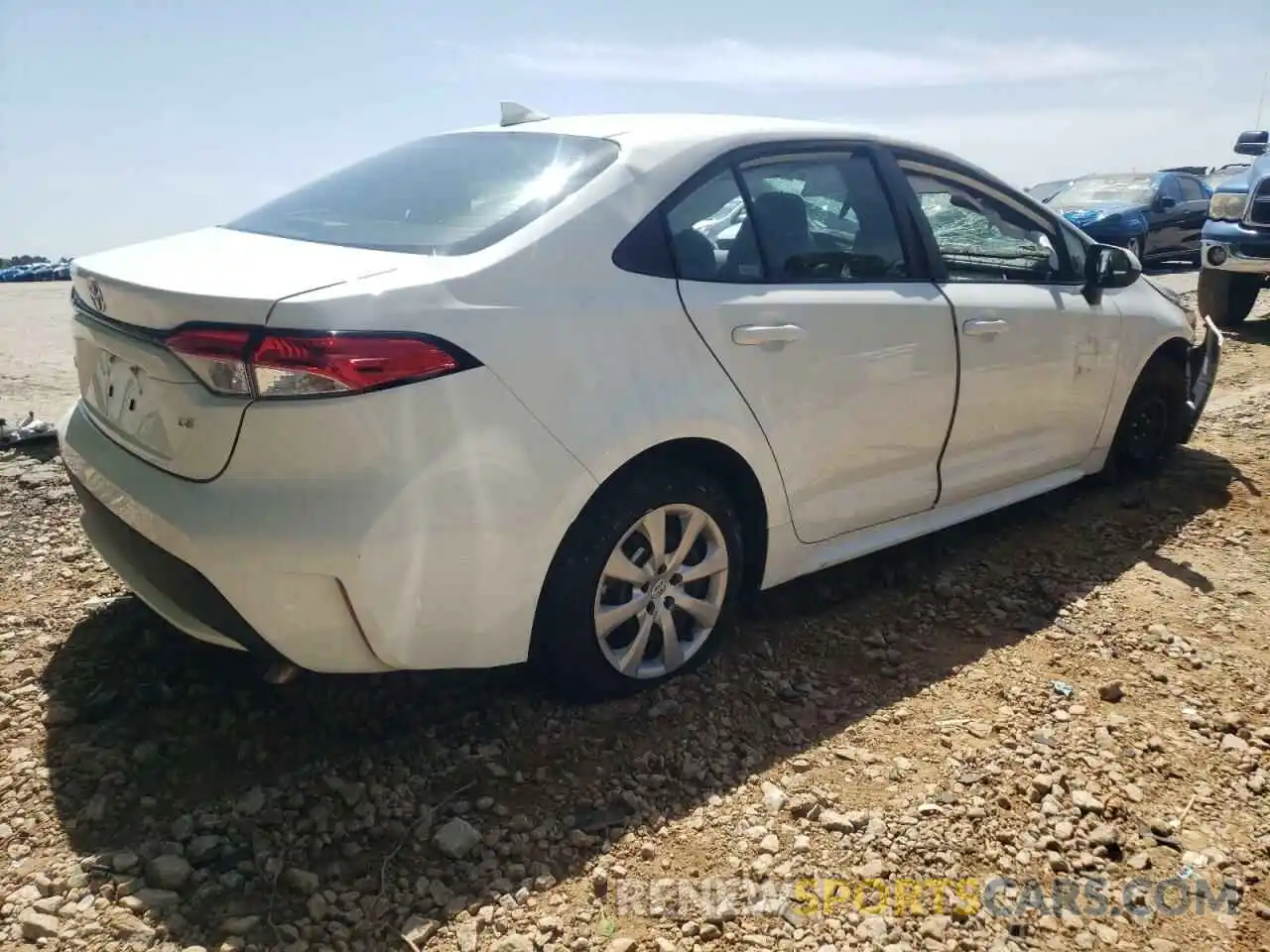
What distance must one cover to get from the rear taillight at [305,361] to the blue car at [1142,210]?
43.2ft

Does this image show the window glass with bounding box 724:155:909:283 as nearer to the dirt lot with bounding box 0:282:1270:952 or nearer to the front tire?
the front tire

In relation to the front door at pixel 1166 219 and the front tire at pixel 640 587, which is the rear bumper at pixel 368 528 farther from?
the front door at pixel 1166 219

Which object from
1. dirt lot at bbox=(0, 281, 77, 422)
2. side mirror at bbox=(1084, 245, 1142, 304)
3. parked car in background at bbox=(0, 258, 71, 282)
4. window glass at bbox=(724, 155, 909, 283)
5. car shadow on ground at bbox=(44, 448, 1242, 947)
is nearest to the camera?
car shadow on ground at bbox=(44, 448, 1242, 947)

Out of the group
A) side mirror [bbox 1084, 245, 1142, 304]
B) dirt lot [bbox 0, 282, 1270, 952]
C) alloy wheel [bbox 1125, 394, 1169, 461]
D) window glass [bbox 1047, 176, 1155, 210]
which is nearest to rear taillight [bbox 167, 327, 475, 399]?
dirt lot [bbox 0, 282, 1270, 952]

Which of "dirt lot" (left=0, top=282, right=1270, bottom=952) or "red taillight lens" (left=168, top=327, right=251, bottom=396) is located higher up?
"red taillight lens" (left=168, top=327, right=251, bottom=396)

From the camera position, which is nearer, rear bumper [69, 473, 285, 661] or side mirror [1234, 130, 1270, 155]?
rear bumper [69, 473, 285, 661]

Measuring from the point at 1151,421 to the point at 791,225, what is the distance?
263 centimetres

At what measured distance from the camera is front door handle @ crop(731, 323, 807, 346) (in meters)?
2.81

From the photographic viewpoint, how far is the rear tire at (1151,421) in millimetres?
4621

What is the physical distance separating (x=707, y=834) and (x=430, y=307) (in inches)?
54.4

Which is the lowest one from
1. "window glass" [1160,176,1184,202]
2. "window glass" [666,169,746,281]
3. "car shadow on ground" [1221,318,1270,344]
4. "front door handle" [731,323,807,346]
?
"car shadow on ground" [1221,318,1270,344]

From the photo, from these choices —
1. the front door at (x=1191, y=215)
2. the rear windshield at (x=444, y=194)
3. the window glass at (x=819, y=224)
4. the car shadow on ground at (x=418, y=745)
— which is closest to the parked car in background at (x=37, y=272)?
the rear windshield at (x=444, y=194)

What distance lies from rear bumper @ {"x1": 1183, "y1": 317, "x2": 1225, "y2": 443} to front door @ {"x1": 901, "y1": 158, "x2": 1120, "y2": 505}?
0.96 metres

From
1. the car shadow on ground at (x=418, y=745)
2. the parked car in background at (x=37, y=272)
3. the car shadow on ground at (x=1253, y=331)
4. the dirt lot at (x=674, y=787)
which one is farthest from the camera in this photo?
the parked car in background at (x=37, y=272)
